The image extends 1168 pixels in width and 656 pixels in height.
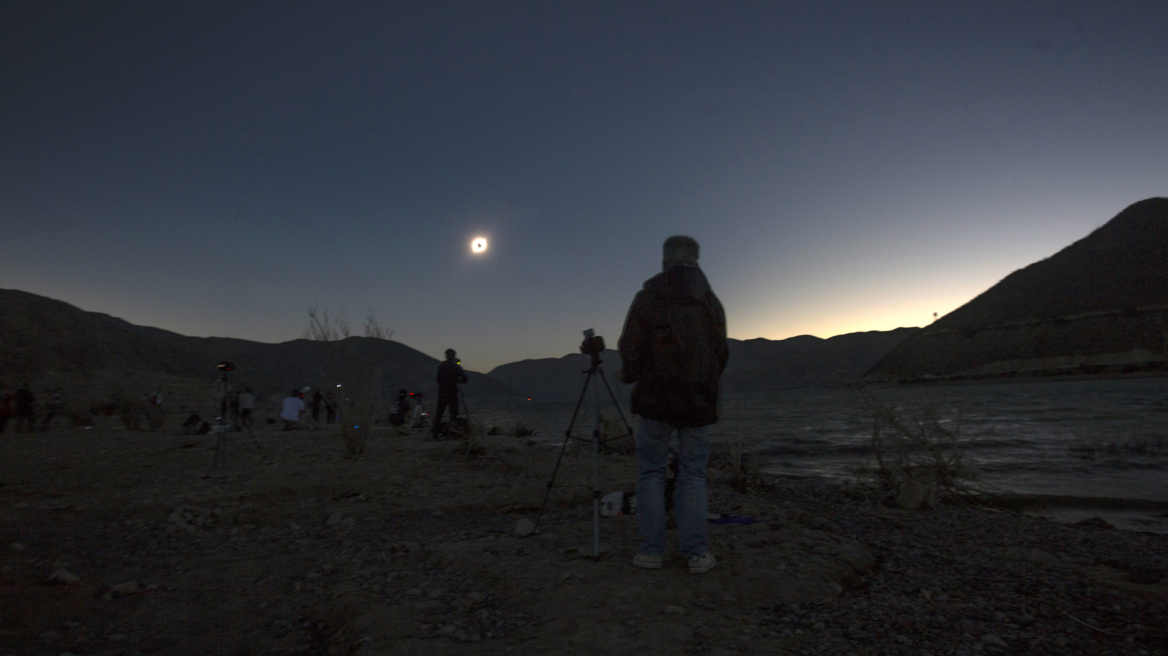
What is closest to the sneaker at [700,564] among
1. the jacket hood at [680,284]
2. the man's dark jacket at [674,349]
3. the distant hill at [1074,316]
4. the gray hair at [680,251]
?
the man's dark jacket at [674,349]

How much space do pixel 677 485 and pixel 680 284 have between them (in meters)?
1.13

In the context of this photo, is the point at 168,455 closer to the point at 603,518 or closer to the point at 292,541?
the point at 292,541

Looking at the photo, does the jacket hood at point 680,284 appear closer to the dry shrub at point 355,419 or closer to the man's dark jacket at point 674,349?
the man's dark jacket at point 674,349

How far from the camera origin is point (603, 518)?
4387 mm

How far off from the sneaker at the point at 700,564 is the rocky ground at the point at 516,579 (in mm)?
66

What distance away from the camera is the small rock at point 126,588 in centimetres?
296

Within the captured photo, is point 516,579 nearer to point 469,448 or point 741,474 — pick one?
point 741,474

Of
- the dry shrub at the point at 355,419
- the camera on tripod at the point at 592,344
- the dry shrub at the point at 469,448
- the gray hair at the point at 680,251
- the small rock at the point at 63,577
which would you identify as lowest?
the small rock at the point at 63,577

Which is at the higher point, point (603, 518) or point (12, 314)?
point (12, 314)

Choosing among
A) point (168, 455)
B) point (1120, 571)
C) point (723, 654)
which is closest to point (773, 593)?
point (723, 654)

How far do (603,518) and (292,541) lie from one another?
93.1 inches

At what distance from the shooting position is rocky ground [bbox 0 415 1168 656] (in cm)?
236

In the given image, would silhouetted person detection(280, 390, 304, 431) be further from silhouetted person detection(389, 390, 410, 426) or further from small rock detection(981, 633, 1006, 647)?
small rock detection(981, 633, 1006, 647)

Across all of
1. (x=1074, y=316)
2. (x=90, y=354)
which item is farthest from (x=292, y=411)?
(x=1074, y=316)
